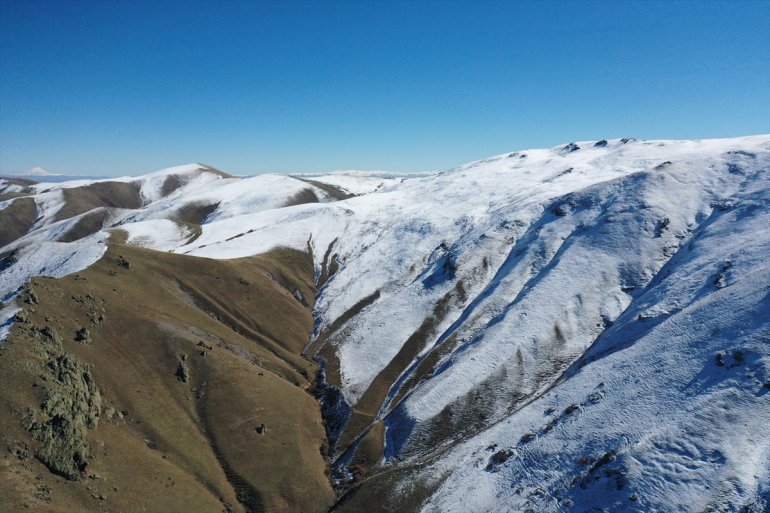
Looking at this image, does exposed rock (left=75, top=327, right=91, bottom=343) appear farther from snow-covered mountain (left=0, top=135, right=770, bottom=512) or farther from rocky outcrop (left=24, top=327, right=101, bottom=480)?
snow-covered mountain (left=0, top=135, right=770, bottom=512)

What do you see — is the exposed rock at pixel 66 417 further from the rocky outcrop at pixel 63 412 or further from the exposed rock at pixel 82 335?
the exposed rock at pixel 82 335

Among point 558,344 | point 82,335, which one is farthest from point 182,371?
point 558,344

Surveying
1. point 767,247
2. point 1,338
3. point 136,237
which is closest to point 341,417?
point 1,338

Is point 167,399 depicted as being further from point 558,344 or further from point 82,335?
point 558,344

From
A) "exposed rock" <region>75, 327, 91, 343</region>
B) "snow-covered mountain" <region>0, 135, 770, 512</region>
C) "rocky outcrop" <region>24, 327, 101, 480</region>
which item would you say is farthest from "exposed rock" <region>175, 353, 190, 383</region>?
"snow-covered mountain" <region>0, 135, 770, 512</region>

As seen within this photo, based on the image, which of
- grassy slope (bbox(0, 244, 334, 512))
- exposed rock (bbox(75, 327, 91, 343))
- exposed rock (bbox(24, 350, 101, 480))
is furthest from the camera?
exposed rock (bbox(75, 327, 91, 343))

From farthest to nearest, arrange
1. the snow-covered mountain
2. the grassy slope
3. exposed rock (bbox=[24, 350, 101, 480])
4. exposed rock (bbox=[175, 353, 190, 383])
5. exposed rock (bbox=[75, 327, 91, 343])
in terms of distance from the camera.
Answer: exposed rock (bbox=[175, 353, 190, 383]), exposed rock (bbox=[75, 327, 91, 343]), the snow-covered mountain, the grassy slope, exposed rock (bbox=[24, 350, 101, 480])

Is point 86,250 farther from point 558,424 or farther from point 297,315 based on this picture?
point 558,424
